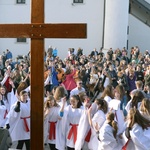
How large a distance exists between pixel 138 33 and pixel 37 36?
1089 inches

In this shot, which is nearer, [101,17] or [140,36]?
[101,17]

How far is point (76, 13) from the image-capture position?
96.8 ft

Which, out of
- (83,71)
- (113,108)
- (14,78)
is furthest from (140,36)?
(113,108)

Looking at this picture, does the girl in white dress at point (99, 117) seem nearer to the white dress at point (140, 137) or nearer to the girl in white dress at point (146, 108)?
the girl in white dress at point (146, 108)

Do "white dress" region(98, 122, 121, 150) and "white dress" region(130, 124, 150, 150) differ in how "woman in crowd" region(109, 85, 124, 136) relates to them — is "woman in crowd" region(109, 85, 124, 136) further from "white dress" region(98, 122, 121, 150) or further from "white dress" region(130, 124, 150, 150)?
"white dress" region(130, 124, 150, 150)

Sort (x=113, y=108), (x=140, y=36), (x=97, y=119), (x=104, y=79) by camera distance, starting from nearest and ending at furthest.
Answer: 1. (x=97, y=119)
2. (x=113, y=108)
3. (x=104, y=79)
4. (x=140, y=36)

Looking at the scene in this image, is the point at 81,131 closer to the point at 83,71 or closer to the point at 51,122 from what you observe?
the point at 51,122

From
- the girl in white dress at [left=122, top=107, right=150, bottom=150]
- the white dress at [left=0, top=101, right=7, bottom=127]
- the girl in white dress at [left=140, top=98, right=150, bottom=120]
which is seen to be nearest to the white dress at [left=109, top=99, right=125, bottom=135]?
the girl in white dress at [left=140, top=98, right=150, bottom=120]

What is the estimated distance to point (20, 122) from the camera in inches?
301

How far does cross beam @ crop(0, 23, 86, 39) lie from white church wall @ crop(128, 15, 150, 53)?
2721 cm

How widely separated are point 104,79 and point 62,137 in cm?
462

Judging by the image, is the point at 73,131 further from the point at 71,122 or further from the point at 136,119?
the point at 136,119

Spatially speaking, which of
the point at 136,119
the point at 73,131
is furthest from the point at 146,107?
the point at 73,131

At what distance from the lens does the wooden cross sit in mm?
4461
